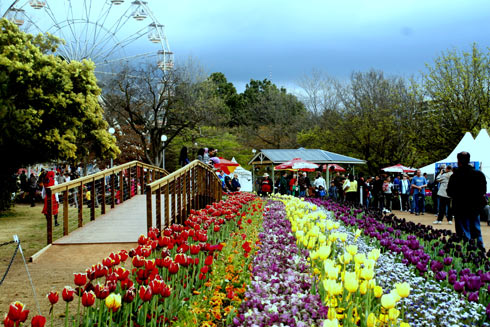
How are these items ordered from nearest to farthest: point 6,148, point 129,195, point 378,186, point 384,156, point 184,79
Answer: point 129,195, point 6,148, point 378,186, point 384,156, point 184,79

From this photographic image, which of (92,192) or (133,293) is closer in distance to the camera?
(133,293)

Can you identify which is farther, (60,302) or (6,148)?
(6,148)

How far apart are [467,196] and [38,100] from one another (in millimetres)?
14014

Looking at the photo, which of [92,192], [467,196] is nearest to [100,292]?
[467,196]

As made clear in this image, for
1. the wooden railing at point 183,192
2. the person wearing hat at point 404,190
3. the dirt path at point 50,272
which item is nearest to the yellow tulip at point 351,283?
the dirt path at point 50,272

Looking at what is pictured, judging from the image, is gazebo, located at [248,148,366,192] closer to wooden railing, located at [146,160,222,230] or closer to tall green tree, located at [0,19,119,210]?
tall green tree, located at [0,19,119,210]

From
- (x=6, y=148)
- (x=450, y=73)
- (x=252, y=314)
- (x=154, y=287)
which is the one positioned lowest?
(x=252, y=314)

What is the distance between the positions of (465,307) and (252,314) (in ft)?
5.55

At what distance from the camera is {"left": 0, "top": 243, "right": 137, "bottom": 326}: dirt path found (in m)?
5.55

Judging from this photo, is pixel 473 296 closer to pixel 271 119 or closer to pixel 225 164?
pixel 225 164

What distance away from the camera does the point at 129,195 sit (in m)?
14.9

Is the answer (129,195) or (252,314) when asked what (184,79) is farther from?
(252,314)

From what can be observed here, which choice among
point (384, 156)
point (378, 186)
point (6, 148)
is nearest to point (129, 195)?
point (6, 148)

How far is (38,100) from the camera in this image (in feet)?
55.4
